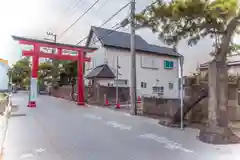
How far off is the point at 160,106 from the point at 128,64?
13.2 metres

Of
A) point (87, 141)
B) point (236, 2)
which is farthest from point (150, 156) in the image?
point (236, 2)

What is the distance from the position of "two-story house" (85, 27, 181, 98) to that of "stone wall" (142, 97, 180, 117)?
10089 mm

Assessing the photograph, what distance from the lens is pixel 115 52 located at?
78.7 feet

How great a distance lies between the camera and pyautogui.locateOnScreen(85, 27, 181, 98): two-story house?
23.5 m

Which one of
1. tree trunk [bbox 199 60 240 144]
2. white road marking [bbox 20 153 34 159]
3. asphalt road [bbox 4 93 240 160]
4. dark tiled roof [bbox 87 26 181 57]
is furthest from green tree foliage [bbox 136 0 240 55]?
dark tiled roof [bbox 87 26 181 57]

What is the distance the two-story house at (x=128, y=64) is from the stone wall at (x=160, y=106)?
10.1 m

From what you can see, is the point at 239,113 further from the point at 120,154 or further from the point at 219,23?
the point at 120,154

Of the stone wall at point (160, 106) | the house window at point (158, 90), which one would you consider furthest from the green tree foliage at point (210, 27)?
the house window at point (158, 90)

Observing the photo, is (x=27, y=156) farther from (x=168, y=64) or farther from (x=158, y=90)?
(x=168, y=64)

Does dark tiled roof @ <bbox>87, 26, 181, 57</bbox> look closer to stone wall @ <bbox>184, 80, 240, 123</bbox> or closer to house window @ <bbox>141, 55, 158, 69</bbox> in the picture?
house window @ <bbox>141, 55, 158, 69</bbox>

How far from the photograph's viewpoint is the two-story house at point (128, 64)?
76.9 feet

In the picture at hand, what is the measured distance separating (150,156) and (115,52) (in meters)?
19.6

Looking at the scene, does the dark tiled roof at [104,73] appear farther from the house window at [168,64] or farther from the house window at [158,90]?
the house window at [168,64]

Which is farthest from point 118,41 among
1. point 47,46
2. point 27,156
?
point 27,156
